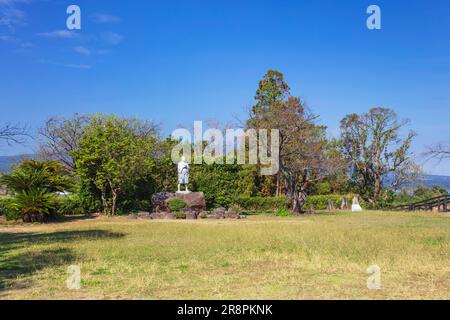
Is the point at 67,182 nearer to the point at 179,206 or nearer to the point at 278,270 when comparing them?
the point at 179,206

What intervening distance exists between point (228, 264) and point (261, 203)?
2150 cm

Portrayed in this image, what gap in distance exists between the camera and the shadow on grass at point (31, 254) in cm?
842

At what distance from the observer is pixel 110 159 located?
24.0 metres

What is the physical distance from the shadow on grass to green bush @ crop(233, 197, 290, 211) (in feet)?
50.1

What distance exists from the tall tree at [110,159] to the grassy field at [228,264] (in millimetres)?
8633

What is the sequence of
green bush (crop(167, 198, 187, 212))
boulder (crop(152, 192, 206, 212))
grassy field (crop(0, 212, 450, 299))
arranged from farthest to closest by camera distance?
boulder (crop(152, 192, 206, 212))
green bush (crop(167, 198, 187, 212))
grassy field (crop(0, 212, 450, 299))

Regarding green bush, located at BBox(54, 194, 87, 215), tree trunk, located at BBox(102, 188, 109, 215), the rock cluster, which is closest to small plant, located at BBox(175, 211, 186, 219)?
the rock cluster

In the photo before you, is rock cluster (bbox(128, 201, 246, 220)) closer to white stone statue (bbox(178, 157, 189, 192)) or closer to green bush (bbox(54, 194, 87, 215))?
white stone statue (bbox(178, 157, 189, 192))

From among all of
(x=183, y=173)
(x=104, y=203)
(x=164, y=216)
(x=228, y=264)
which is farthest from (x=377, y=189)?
(x=228, y=264)

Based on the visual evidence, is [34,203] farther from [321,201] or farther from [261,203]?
[321,201]

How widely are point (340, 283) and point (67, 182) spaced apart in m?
17.9

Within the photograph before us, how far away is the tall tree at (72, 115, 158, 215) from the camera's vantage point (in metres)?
24.0

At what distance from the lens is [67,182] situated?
2248 cm
